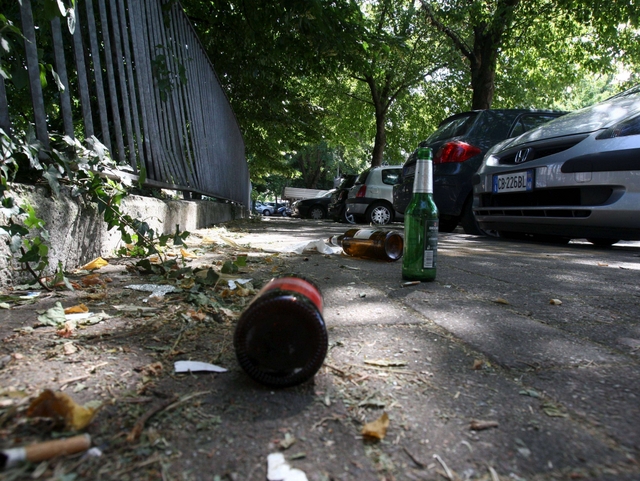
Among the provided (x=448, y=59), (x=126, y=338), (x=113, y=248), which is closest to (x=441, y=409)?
(x=126, y=338)

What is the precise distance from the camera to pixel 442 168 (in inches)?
241

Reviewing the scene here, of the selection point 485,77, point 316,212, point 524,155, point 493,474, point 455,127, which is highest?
point 485,77

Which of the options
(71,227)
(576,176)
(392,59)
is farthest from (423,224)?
(392,59)

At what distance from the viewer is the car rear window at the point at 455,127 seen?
6258 millimetres

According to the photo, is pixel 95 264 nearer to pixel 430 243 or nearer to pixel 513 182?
pixel 430 243

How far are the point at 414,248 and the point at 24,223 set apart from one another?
1843mm

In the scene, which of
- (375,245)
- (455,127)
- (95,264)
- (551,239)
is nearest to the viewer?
(95,264)

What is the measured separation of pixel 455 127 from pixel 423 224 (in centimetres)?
471

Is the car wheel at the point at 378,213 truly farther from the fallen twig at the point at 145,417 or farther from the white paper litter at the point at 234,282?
the fallen twig at the point at 145,417

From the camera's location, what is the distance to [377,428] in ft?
2.88

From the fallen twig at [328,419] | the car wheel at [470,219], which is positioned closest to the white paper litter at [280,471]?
the fallen twig at [328,419]

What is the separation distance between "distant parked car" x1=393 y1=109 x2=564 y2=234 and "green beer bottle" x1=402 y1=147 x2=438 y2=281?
3.77 m

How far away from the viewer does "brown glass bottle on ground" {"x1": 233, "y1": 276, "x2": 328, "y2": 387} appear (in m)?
1.00

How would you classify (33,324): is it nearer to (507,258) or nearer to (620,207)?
(507,258)
